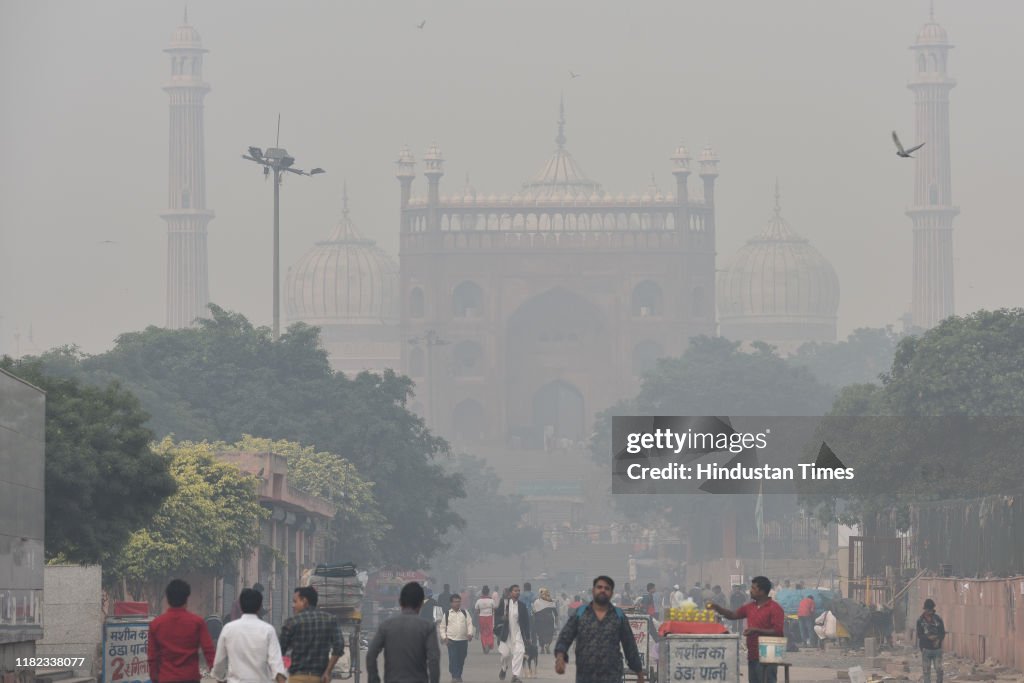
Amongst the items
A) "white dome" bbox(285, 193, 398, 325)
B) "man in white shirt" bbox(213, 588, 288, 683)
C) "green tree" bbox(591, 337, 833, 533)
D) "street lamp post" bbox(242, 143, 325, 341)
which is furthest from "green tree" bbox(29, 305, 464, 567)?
"white dome" bbox(285, 193, 398, 325)

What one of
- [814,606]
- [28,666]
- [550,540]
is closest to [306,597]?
[28,666]

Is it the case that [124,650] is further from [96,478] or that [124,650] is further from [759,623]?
[96,478]

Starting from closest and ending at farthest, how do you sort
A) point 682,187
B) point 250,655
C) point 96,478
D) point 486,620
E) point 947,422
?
point 250,655 < point 96,478 < point 486,620 < point 947,422 < point 682,187

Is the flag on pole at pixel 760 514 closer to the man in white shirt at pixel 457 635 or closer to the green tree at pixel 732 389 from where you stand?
the green tree at pixel 732 389

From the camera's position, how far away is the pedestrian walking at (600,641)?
13.4m

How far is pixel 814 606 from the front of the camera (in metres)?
32.5

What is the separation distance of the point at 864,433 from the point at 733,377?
3921 centimetres

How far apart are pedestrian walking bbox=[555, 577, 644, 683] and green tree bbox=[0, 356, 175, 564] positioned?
922 cm

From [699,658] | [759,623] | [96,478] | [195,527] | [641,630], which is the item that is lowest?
[699,658]

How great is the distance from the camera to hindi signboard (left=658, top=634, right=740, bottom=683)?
1547 centimetres

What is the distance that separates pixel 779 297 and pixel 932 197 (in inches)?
450

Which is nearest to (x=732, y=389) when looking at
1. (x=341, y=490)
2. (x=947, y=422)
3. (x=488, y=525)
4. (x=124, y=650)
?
(x=488, y=525)

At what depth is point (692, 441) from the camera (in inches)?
2399

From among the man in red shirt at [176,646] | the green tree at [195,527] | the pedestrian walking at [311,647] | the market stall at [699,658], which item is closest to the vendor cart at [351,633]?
the market stall at [699,658]
